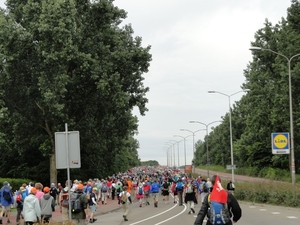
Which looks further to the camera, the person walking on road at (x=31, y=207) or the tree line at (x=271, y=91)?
the tree line at (x=271, y=91)

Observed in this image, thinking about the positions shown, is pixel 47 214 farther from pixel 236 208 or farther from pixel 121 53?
pixel 121 53

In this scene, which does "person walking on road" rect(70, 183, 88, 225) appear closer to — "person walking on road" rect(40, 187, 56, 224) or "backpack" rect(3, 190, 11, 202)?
"person walking on road" rect(40, 187, 56, 224)

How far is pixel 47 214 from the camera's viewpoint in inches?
659

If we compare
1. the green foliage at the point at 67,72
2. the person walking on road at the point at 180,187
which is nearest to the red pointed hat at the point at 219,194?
the person walking on road at the point at 180,187

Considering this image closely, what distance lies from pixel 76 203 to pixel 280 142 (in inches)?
783

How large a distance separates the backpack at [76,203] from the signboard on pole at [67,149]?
0.80m

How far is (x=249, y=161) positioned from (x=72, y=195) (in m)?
74.7

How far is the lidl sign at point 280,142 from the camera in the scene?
32219 mm

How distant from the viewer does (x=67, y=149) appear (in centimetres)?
1516

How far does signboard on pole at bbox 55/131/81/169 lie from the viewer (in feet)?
49.8

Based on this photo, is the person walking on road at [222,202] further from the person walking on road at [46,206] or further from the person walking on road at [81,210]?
the person walking on road at [46,206]

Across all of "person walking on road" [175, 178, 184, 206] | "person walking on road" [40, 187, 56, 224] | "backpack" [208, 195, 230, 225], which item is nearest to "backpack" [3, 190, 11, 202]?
"person walking on road" [40, 187, 56, 224]

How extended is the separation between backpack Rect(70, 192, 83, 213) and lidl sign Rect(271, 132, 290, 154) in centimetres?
1937

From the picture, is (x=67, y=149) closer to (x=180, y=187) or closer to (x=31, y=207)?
(x=31, y=207)
